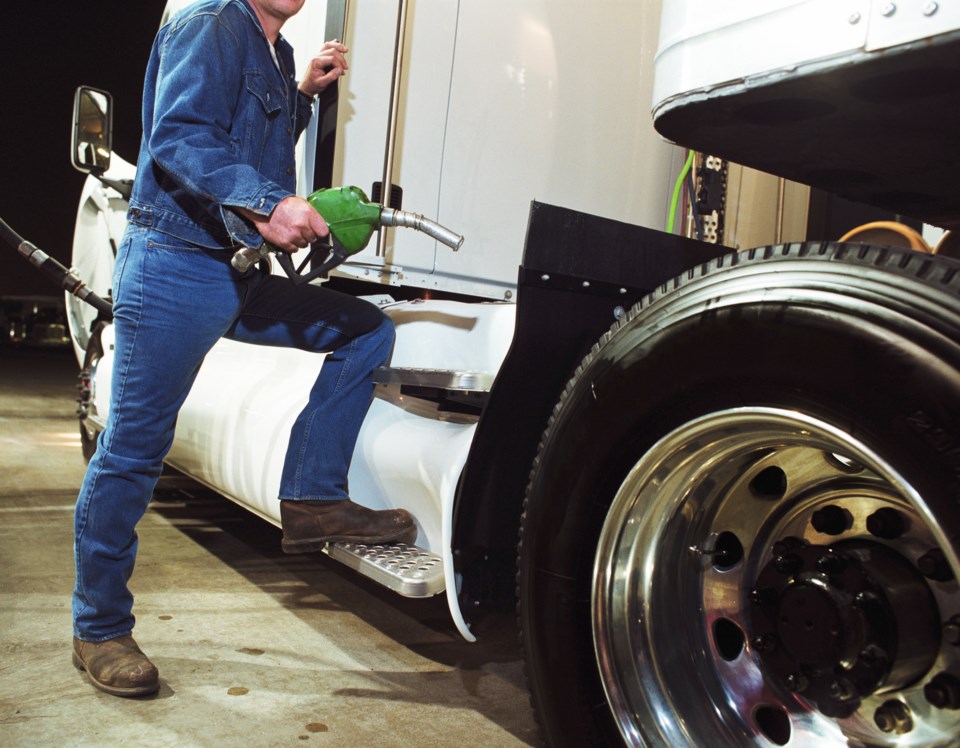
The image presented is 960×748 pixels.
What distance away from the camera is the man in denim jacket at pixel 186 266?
85.8 inches

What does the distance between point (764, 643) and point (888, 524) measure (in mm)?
289

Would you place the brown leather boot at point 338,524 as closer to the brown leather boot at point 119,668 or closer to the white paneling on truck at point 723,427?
the white paneling on truck at point 723,427

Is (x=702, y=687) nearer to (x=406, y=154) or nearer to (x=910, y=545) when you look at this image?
(x=910, y=545)

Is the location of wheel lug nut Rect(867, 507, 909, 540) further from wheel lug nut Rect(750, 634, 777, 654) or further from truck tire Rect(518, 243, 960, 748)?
wheel lug nut Rect(750, 634, 777, 654)

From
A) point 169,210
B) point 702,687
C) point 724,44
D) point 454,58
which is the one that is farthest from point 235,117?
point 702,687

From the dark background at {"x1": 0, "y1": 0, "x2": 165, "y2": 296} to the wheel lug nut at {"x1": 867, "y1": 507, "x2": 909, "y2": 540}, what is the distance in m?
19.1

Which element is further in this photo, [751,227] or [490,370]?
[751,227]

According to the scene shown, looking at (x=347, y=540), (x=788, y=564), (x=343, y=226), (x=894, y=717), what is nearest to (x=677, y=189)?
(x=343, y=226)

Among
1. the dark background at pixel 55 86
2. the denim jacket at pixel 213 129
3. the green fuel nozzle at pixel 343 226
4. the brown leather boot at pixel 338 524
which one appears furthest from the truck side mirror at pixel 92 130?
the dark background at pixel 55 86

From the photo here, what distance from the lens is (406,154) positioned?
2.71m

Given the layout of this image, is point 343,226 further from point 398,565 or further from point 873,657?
point 873,657

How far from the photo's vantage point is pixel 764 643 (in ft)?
4.88

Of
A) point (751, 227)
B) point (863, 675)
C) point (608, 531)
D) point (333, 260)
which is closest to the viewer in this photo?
point (863, 675)

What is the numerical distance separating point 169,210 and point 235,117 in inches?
12.2
